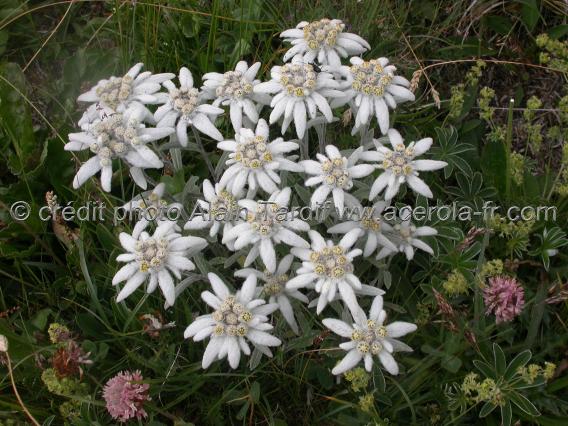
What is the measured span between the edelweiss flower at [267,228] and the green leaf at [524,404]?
1270mm

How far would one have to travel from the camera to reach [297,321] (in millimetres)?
3467

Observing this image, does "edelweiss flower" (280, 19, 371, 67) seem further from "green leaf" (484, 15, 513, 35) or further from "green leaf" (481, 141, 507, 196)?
"green leaf" (484, 15, 513, 35)

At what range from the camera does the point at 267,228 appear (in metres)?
2.95

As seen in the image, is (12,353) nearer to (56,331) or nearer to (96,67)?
(56,331)

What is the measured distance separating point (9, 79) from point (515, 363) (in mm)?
3826

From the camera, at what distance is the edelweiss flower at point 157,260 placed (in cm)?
295

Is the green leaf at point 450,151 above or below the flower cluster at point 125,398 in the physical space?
above

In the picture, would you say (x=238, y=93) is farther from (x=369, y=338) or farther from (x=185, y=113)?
(x=369, y=338)

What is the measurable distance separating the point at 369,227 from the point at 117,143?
1337 mm

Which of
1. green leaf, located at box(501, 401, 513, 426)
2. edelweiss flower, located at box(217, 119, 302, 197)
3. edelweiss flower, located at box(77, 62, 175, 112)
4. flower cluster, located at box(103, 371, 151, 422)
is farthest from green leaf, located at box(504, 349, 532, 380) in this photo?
edelweiss flower, located at box(77, 62, 175, 112)

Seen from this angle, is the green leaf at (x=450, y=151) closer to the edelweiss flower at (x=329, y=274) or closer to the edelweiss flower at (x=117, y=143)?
the edelweiss flower at (x=329, y=274)

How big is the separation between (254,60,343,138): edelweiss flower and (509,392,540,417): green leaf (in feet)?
5.48

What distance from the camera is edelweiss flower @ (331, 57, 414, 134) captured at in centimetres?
328

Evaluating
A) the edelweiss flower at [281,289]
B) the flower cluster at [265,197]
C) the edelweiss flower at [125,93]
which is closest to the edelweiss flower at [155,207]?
the flower cluster at [265,197]
